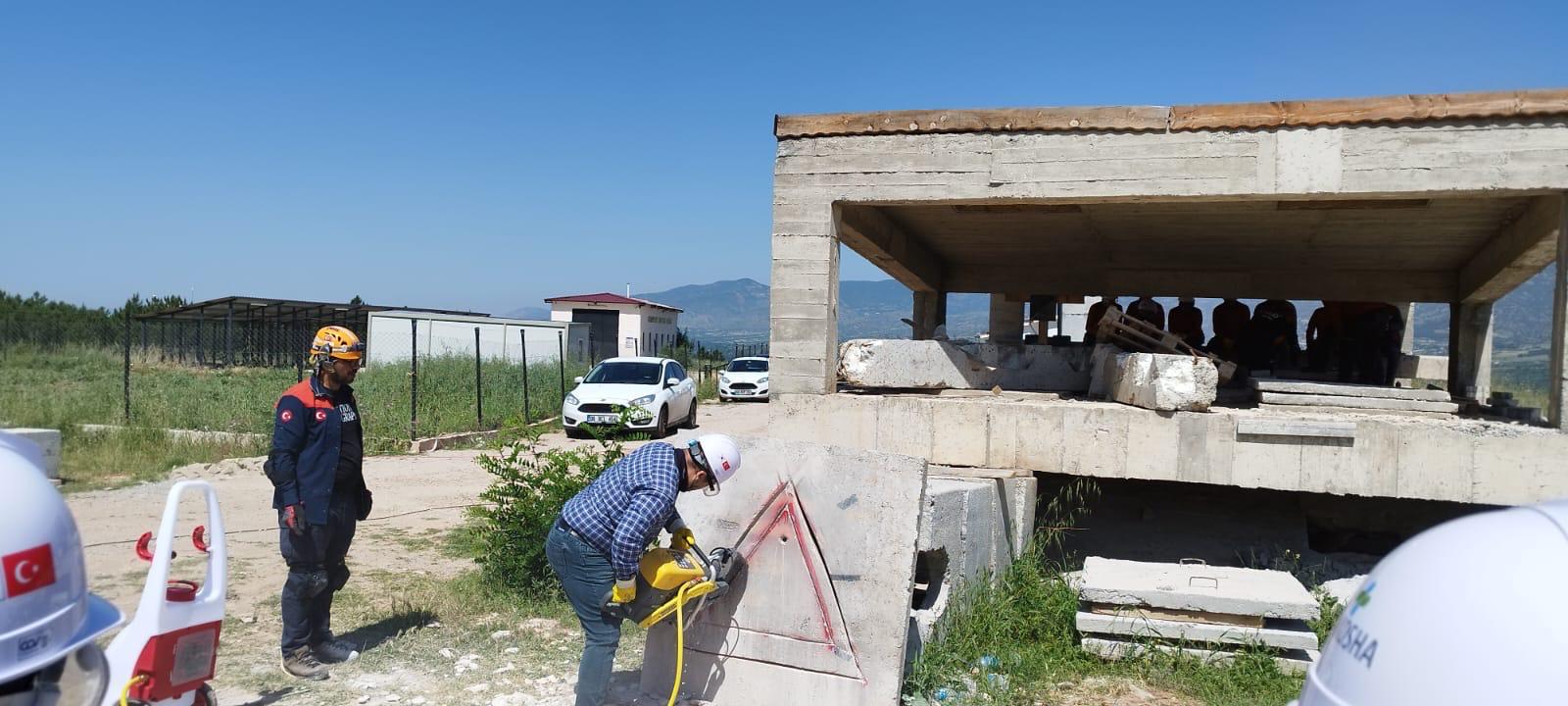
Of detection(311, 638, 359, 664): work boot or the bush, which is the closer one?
detection(311, 638, 359, 664): work boot

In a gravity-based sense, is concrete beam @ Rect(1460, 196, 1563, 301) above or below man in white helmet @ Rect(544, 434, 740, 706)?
above

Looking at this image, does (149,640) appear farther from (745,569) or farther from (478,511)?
(478,511)

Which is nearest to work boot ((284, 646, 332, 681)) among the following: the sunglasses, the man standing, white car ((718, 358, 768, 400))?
the man standing

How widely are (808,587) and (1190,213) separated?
6249 mm

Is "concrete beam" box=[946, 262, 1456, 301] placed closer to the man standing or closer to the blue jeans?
the man standing

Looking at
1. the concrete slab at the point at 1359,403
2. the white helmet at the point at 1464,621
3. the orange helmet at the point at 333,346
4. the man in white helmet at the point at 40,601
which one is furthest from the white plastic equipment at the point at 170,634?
the concrete slab at the point at 1359,403

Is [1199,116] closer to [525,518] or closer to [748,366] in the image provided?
[525,518]

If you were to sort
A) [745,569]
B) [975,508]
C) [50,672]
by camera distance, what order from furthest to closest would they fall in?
[975,508]
[745,569]
[50,672]

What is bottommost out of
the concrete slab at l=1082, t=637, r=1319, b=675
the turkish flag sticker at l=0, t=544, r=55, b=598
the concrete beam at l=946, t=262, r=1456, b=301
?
the concrete slab at l=1082, t=637, r=1319, b=675

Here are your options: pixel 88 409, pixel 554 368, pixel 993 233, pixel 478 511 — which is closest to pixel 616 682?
pixel 478 511

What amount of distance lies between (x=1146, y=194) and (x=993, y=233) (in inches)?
162

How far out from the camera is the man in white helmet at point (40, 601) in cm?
239

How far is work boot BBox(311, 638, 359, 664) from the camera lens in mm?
5699

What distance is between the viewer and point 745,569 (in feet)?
17.5
